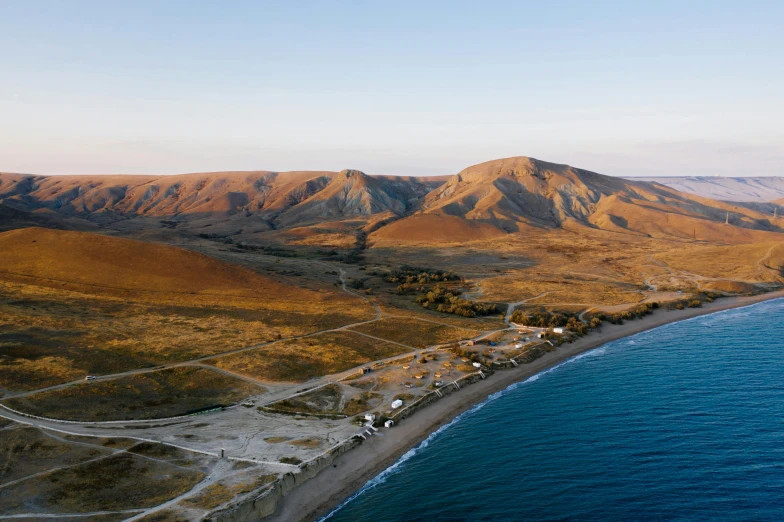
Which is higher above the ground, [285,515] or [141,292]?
[141,292]

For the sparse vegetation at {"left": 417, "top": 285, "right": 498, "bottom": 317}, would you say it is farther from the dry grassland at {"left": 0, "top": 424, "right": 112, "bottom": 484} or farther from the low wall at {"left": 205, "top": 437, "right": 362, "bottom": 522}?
the dry grassland at {"left": 0, "top": 424, "right": 112, "bottom": 484}

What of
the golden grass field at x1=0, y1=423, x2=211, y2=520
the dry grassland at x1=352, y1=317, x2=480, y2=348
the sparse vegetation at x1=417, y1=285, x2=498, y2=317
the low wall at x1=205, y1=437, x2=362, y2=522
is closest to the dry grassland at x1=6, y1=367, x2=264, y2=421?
the golden grass field at x1=0, y1=423, x2=211, y2=520

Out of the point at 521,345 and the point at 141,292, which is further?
the point at 141,292

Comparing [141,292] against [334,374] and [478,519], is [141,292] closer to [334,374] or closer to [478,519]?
[334,374]

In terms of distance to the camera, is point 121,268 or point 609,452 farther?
point 121,268

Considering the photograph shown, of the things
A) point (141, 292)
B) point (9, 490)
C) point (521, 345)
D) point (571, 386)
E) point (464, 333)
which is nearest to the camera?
point (9, 490)

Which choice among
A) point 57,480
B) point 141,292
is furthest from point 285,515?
point 141,292

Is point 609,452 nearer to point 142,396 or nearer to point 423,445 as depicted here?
point 423,445

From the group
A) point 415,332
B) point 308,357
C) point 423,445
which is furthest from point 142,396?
point 415,332
